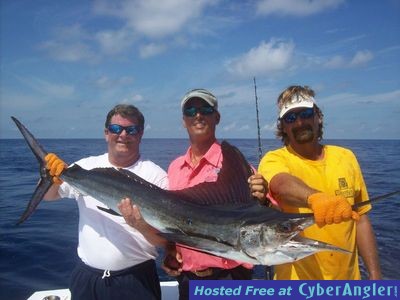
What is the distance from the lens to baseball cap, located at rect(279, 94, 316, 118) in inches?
101

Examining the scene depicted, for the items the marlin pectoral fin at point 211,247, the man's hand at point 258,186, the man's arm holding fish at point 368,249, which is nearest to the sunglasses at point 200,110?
the man's hand at point 258,186

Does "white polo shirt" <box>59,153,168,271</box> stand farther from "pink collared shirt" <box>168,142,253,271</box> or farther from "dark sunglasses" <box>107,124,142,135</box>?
"dark sunglasses" <box>107,124,142,135</box>

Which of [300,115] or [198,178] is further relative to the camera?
[198,178]

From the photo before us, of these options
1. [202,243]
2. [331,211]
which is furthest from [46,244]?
[331,211]

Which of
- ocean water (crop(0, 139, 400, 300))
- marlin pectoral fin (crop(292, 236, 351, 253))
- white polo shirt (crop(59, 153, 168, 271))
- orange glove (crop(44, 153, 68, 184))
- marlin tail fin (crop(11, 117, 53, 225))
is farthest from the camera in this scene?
ocean water (crop(0, 139, 400, 300))

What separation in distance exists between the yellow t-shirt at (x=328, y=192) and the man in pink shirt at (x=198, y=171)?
369mm

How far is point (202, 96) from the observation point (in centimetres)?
285

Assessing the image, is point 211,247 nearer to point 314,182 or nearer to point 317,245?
point 317,245

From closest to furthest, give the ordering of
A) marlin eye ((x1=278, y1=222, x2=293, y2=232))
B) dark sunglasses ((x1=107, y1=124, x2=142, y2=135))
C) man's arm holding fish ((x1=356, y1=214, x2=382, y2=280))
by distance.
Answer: marlin eye ((x1=278, y1=222, x2=293, y2=232))
man's arm holding fish ((x1=356, y1=214, x2=382, y2=280))
dark sunglasses ((x1=107, y1=124, x2=142, y2=135))

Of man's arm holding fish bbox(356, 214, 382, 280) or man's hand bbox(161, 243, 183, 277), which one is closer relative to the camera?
man's arm holding fish bbox(356, 214, 382, 280)

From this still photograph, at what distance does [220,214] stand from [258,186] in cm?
31

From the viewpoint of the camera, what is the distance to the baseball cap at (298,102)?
8.43 ft

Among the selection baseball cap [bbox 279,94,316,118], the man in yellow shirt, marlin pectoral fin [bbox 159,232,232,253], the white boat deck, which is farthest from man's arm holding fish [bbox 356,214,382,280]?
the white boat deck

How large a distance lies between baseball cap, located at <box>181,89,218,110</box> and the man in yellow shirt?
1.70 ft
